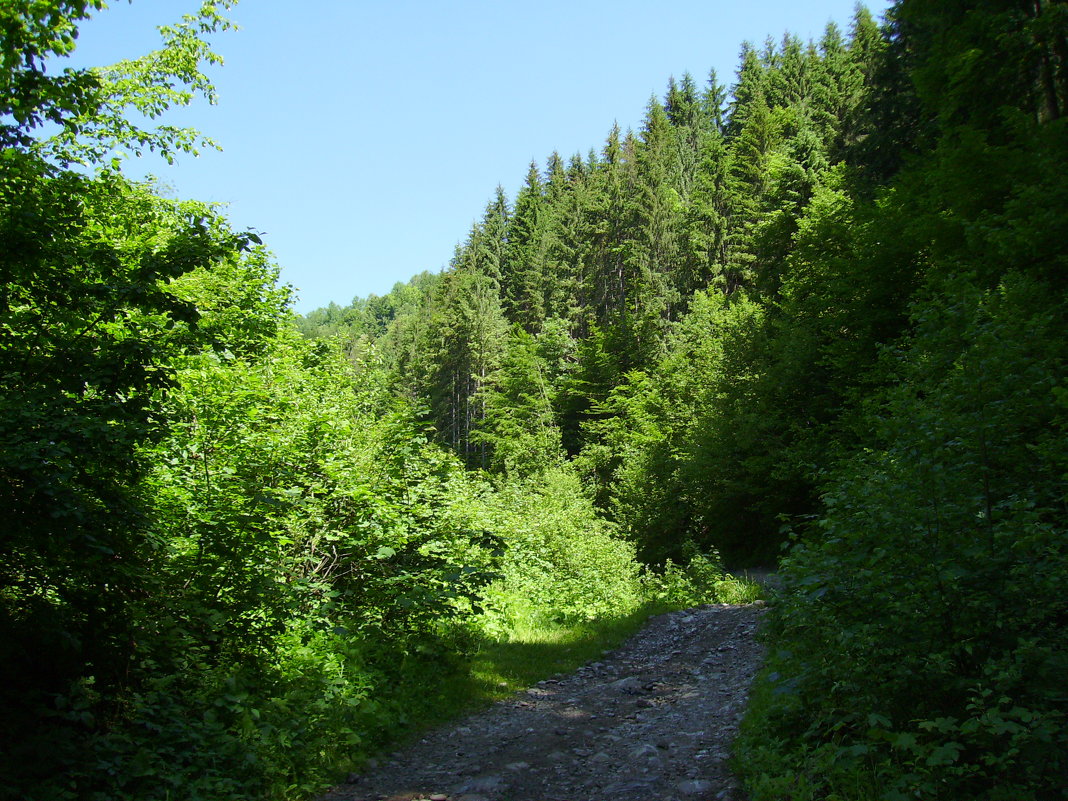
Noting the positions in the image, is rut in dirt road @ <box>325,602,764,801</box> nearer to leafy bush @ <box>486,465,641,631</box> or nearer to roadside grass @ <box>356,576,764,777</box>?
roadside grass @ <box>356,576,764,777</box>

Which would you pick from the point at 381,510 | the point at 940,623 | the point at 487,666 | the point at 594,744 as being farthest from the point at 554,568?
the point at 940,623

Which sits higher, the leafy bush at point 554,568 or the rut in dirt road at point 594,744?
the leafy bush at point 554,568

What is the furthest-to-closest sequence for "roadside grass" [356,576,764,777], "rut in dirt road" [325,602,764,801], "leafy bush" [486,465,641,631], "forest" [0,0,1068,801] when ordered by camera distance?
"leafy bush" [486,465,641,631] < "roadside grass" [356,576,764,777] < "rut in dirt road" [325,602,764,801] < "forest" [0,0,1068,801]

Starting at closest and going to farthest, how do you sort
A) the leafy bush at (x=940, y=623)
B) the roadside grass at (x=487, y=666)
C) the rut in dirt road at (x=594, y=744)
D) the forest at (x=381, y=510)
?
the leafy bush at (x=940, y=623) → the forest at (x=381, y=510) → the rut in dirt road at (x=594, y=744) → the roadside grass at (x=487, y=666)

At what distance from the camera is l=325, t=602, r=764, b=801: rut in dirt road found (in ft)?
17.8

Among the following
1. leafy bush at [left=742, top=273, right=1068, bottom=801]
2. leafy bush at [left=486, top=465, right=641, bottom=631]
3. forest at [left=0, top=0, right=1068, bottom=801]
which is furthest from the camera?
leafy bush at [left=486, top=465, right=641, bottom=631]

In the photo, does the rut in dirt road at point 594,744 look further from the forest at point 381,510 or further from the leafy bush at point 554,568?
the leafy bush at point 554,568

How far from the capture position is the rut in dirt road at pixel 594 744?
5.43 m

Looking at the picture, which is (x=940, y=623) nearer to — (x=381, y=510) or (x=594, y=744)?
(x=594, y=744)

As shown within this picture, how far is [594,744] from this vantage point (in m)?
6.64

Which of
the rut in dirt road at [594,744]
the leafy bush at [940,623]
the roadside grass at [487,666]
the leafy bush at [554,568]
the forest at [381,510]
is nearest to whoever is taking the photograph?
the leafy bush at [940,623]

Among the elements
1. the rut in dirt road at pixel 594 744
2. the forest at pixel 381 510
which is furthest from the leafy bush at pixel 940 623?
the rut in dirt road at pixel 594 744

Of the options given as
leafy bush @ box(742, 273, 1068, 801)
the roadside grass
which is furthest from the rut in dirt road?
leafy bush @ box(742, 273, 1068, 801)

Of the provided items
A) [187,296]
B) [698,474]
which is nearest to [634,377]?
[698,474]
